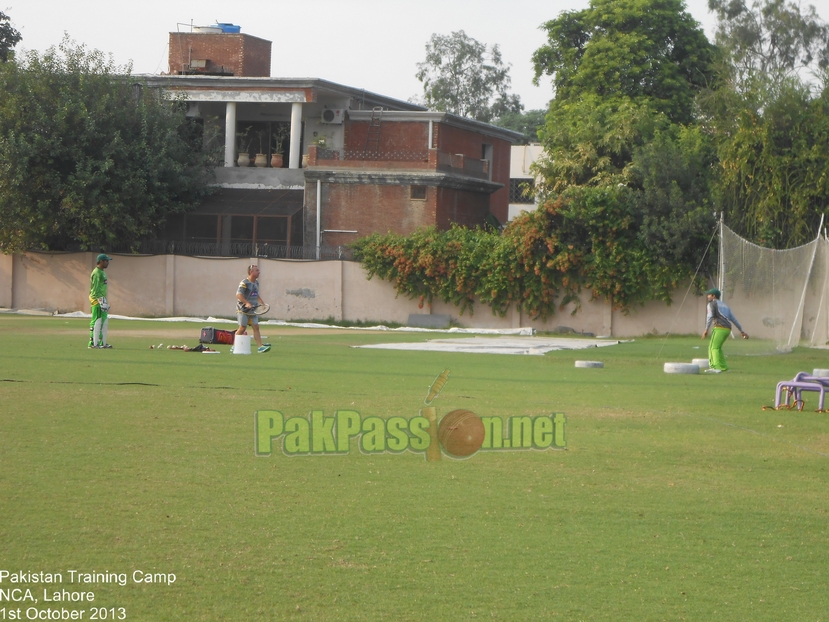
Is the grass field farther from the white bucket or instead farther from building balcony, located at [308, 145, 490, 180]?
building balcony, located at [308, 145, 490, 180]

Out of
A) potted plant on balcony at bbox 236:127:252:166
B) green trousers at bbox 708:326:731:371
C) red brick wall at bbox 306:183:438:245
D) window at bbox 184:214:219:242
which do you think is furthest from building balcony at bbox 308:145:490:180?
green trousers at bbox 708:326:731:371

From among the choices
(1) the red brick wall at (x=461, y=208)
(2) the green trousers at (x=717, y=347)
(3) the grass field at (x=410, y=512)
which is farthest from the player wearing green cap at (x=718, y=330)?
(1) the red brick wall at (x=461, y=208)

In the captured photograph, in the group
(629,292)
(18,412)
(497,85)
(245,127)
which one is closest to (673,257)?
(629,292)

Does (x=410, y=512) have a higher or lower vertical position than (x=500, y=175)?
lower

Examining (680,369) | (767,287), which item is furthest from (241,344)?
(767,287)

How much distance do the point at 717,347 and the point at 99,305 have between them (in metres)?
12.3

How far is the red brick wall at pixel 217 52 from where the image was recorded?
158 ft

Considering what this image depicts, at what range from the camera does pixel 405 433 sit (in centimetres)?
1032

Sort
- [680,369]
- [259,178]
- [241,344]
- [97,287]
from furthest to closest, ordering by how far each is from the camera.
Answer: [259,178]
[97,287]
[241,344]
[680,369]

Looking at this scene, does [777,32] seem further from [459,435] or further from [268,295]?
[459,435]

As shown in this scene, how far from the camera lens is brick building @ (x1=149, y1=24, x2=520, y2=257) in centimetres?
4184

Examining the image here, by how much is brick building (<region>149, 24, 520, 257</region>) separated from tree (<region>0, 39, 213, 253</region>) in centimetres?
352

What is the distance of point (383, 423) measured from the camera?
1077cm

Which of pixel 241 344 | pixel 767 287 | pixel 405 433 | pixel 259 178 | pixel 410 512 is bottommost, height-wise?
pixel 410 512
